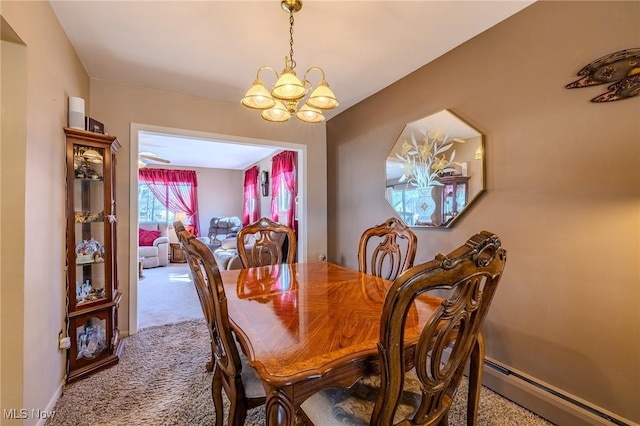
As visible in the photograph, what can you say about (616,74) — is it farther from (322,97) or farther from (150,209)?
(150,209)

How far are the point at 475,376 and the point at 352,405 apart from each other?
1.81 feet

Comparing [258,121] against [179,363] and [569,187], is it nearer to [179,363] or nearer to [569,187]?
[179,363]

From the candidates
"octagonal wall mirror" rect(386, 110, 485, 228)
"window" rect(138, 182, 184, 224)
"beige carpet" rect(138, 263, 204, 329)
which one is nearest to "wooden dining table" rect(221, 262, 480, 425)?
"octagonal wall mirror" rect(386, 110, 485, 228)

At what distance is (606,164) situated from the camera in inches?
54.0

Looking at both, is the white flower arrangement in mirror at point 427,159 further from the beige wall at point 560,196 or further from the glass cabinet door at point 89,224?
the glass cabinet door at point 89,224

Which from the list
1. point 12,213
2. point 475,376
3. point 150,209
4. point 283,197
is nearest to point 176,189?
point 150,209

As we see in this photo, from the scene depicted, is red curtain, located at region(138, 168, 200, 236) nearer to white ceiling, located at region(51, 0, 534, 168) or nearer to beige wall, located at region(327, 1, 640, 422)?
white ceiling, located at region(51, 0, 534, 168)

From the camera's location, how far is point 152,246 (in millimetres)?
6227

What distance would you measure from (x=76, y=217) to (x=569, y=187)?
10.4ft

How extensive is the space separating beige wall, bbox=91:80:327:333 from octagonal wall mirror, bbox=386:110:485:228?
1.17 meters

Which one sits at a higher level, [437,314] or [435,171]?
[435,171]

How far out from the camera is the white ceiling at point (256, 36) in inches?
66.8

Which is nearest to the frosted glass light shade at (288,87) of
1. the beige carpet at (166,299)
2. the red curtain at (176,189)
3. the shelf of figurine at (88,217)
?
the shelf of figurine at (88,217)

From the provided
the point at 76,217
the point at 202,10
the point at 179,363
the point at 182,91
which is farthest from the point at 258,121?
the point at 179,363
